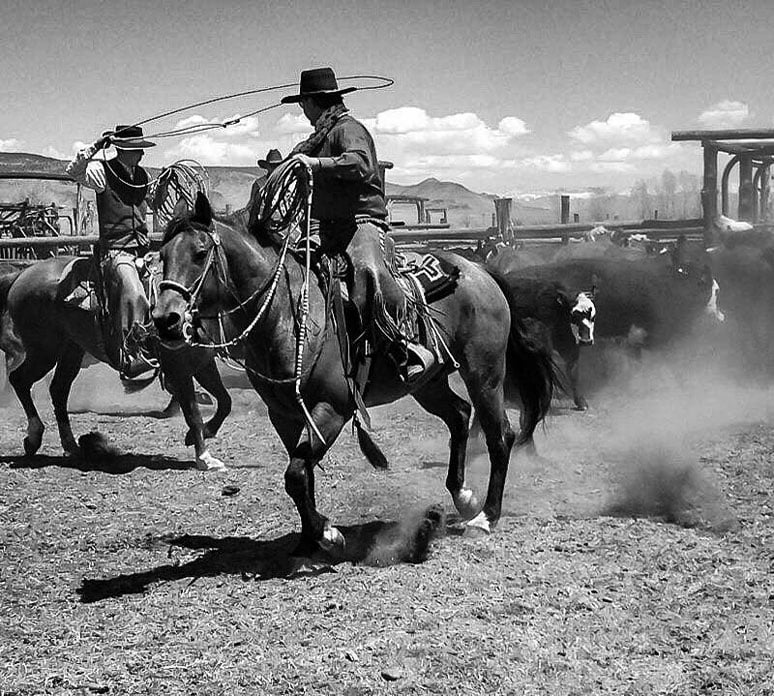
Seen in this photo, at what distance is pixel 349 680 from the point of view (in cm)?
394

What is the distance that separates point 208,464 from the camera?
833 cm

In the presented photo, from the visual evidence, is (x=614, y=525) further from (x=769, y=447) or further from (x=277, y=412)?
(x=769, y=447)

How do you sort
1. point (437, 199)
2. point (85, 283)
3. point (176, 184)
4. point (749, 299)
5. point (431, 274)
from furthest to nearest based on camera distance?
1. point (437, 199)
2. point (749, 299)
3. point (85, 283)
4. point (431, 274)
5. point (176, 184)

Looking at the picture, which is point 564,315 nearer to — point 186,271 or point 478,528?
point 478,528

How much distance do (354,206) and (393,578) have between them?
2235 mm

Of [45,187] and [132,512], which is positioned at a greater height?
[45,187]

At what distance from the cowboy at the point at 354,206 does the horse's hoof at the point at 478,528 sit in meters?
1.10

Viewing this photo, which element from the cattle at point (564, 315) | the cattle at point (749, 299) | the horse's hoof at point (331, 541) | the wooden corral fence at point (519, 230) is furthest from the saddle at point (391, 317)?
the wooden corral fence at point (519, 230)

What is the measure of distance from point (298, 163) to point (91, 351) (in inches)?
180

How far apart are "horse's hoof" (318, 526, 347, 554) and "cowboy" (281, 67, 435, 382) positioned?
41.6 inches

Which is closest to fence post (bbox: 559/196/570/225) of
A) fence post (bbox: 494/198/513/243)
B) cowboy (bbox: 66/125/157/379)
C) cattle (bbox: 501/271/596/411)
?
fence post (bbox: 494/198/513/243)

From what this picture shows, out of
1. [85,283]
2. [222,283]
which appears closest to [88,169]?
[85,283]

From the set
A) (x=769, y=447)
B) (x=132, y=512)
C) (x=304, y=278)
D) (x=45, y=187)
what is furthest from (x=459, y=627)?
(x=45, y=187)

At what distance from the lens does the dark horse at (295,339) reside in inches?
199
